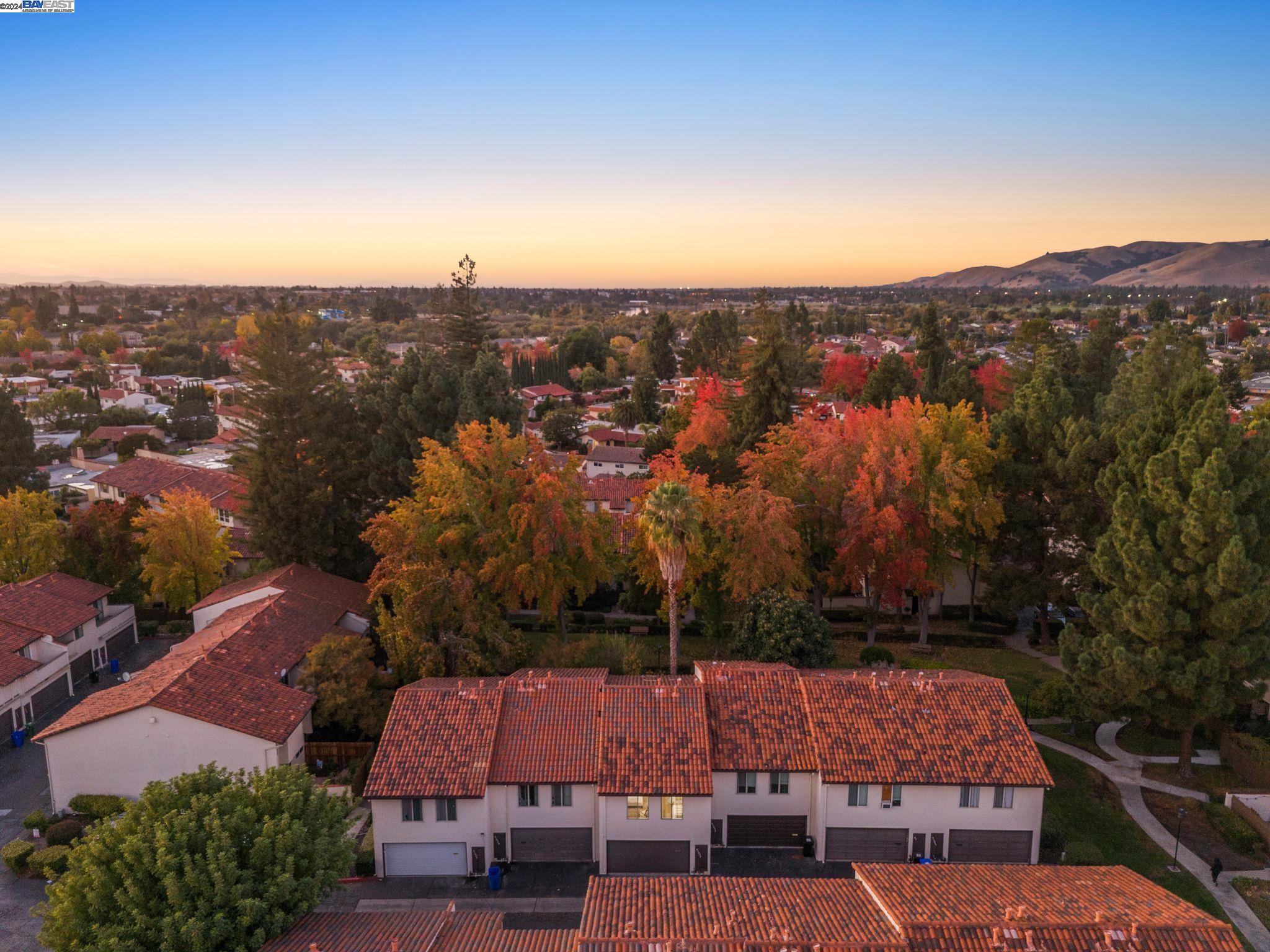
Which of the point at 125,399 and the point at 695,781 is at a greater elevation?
the point at 125,399

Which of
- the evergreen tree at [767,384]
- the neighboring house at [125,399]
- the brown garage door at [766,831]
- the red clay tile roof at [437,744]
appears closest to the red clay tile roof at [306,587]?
the red clay tile roof at [437,744]

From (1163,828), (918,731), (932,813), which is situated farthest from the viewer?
(1163,828)

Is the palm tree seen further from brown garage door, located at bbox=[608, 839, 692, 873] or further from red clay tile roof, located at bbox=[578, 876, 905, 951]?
red clay tile roof, located at bbox=[578, 876, 905, 951]

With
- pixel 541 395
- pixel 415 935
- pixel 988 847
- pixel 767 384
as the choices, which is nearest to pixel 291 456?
pixel 415 935

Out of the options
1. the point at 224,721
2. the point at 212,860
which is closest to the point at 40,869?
the point at 224,721

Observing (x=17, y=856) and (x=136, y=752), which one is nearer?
(x=17, y=856)

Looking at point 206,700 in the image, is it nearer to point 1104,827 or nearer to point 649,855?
point 649,855

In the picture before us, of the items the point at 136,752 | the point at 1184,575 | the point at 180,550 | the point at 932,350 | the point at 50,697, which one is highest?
the point at 932,350

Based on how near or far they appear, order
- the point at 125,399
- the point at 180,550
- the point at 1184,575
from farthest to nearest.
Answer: the point at 125,399, the point at 180,550, the point at 1184,575
